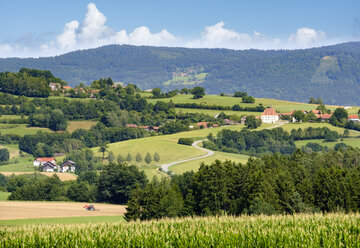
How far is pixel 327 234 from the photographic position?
93.6ft

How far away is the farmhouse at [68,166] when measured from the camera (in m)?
162

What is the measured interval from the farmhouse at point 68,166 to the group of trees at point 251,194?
94.7 meters

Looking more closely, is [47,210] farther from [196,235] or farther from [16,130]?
[16,130]

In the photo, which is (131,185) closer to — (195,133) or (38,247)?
(38,247)

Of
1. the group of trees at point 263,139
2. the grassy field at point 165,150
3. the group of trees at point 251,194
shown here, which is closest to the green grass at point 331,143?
the group of trees at point 263,139

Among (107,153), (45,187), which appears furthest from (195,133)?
(45,187)

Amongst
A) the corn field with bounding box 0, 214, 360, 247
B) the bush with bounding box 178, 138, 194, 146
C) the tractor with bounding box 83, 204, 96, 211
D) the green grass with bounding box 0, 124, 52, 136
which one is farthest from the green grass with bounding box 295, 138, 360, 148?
the corn field with bounding box 0, 214, 360, 247

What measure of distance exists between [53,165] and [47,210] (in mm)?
86059

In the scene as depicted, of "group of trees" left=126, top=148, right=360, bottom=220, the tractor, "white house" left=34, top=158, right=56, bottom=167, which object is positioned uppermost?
"group of trees" left=126, top=148, right=360, bottom=220

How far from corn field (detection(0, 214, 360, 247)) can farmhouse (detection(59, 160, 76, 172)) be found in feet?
440

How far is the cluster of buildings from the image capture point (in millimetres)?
160750

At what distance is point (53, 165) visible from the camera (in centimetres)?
16400

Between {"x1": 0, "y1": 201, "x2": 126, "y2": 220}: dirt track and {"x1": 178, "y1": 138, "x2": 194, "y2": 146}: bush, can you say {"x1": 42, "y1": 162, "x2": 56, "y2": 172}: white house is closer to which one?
{"x1": 178, "y1": 138, "x2": 194, "y2": 146}: bush

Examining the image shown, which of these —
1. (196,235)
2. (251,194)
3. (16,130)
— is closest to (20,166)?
(16,130)
